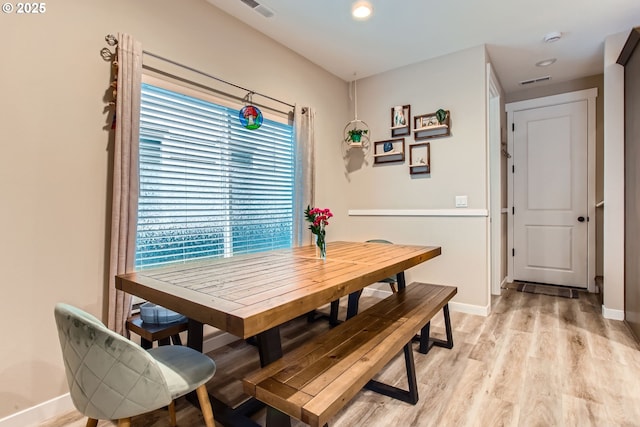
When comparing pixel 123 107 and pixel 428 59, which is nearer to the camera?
pixel 123 107

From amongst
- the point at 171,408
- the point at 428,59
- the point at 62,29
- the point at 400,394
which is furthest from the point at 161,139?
the point at 428,59

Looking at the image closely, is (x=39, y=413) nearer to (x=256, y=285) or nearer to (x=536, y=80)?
(x=256, y=285)

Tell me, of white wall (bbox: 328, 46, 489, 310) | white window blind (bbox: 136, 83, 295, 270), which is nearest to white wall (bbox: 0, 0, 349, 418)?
white window blind (bbox: 136, 83, 295, 270)

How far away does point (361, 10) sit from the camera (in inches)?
101

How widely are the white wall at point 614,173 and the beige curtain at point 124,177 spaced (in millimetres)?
3995

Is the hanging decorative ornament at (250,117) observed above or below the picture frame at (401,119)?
below

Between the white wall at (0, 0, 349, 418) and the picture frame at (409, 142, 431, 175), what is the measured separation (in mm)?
2694

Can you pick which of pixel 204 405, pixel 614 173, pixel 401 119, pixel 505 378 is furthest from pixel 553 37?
pixel 204 405

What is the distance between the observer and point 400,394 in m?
1.82

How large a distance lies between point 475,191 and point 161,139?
114 inches

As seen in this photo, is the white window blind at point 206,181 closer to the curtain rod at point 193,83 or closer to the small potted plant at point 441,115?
the curtain rod at point 193,83

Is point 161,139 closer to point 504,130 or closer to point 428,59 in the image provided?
point 428,59

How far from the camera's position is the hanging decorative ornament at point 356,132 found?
3852mm

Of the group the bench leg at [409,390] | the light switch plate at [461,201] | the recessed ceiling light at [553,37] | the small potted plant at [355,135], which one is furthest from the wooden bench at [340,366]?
the recessed ceiling light at [553,37]
